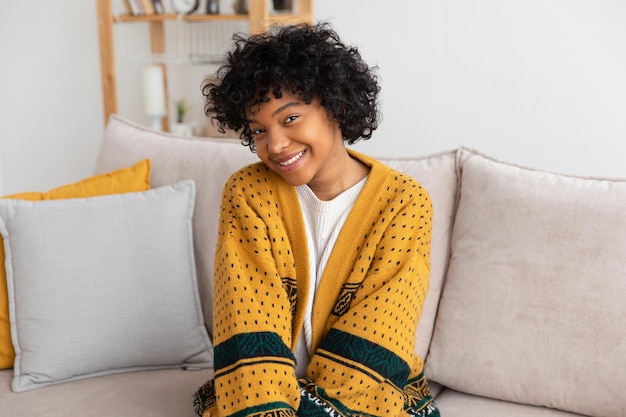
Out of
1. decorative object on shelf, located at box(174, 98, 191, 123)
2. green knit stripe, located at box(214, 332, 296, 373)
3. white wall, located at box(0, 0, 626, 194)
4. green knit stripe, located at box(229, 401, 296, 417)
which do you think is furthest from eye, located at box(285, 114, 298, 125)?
decorative object on shelf, located at box(174, 98, 191, 123)

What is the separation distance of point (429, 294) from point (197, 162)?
2.35 ft

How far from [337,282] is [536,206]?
0.50 meters

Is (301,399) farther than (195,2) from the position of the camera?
No

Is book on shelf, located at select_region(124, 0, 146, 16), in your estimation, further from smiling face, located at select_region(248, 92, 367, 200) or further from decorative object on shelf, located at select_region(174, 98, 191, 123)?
smiling face, located at select_region(248, 92, 367, 200)

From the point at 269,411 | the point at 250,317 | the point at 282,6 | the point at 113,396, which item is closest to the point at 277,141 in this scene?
the point at 250,317

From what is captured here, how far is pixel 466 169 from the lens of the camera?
1793mm

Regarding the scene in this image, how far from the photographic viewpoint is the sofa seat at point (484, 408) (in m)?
1.58

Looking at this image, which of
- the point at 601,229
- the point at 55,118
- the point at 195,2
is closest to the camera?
the point at 601,229

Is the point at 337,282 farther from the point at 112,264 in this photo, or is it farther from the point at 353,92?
the point at 112,264

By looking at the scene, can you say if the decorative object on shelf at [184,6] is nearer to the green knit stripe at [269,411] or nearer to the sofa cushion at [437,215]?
the sofa cushion at [437,215]

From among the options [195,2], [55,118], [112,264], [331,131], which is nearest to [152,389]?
[112,264]

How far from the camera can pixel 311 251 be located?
152cm

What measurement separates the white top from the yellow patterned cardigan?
0.07 ft

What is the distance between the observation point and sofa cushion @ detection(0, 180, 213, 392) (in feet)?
5.83
